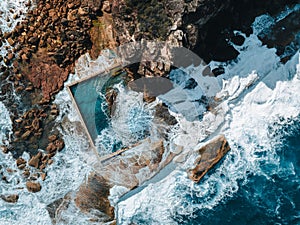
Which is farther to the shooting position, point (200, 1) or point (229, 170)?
point (229, 170)

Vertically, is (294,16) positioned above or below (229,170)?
above

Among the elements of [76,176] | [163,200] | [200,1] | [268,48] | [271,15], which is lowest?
[163,200]

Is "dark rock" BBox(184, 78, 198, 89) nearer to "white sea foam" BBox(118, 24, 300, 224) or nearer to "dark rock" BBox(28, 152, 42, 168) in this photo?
"white sea foam" BBox(118, 24, 300, 224)

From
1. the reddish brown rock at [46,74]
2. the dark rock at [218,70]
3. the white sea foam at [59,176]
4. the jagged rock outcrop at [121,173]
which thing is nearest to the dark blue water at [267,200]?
the jagged rock outcrop at [121,173]

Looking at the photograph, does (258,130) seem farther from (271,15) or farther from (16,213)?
(16,213)

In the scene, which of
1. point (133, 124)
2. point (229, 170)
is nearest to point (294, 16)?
point (229, 170)

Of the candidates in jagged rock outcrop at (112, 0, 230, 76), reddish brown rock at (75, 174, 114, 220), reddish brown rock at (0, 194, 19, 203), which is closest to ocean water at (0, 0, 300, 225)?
reddish brown rock at (0, 194, 19, 203)

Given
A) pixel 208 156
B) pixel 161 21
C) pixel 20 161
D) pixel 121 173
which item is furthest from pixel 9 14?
pixel 208 156
